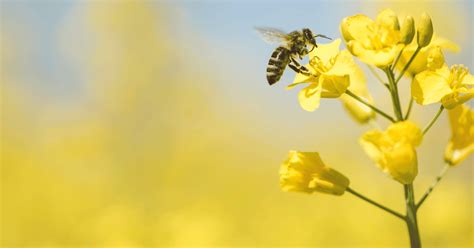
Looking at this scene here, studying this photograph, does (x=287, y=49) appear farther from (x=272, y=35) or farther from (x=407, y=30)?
(x=407, y=30)

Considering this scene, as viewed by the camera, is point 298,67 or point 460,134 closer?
point 460,134

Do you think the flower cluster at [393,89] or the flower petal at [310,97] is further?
A: the flower petal at [310,97]

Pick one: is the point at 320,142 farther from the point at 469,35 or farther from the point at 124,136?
the point at 124,136

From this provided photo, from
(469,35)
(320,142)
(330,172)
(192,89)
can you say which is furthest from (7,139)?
(330,172)

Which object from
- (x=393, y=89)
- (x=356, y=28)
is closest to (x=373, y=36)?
(x=356, y=28)

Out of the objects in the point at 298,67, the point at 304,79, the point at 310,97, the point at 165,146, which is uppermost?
the point at 165,146

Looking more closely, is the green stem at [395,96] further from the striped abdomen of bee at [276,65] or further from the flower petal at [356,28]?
the striped abdomen of bee at [276,65]

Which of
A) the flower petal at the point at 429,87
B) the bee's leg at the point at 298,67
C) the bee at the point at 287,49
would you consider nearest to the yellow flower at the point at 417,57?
the flower petal at the point at 429,87
